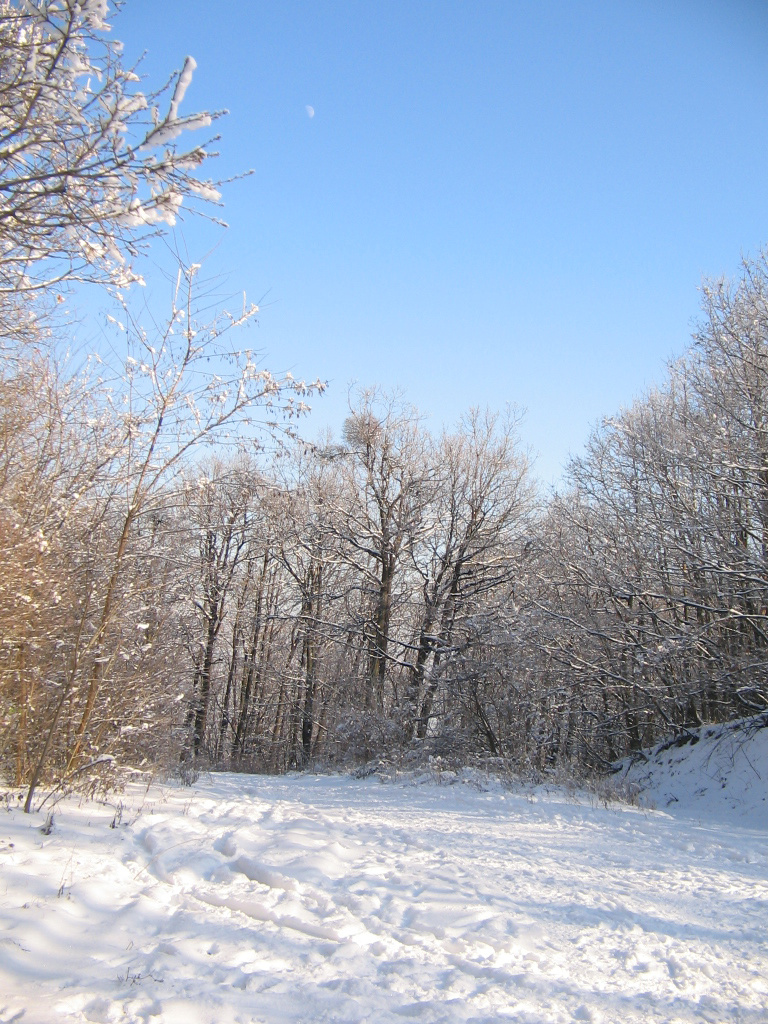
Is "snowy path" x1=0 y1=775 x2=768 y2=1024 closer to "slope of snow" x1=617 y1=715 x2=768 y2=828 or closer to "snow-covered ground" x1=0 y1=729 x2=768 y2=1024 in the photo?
"snow-covered ground" x1=0 y1=729 x2=768 y2=1024

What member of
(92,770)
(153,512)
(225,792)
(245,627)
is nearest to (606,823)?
(225,792)

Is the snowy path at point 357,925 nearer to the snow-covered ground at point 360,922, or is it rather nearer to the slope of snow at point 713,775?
the snow-covered ground at point 360,922

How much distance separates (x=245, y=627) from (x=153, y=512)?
20.4m

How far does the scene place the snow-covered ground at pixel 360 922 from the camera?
297 cm

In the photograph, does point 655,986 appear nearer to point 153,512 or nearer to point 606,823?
point 606,823

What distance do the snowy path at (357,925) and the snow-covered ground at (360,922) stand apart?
0.5 inches

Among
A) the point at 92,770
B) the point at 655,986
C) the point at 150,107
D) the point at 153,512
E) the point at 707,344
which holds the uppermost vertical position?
the point at 707,344

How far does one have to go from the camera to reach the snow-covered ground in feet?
9.76

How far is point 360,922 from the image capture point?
13.1 feet

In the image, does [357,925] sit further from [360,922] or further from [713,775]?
[713,775]

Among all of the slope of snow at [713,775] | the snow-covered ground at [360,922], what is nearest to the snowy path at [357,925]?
the snow-covered ground at [360,922]

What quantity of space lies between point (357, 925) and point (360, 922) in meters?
0.07

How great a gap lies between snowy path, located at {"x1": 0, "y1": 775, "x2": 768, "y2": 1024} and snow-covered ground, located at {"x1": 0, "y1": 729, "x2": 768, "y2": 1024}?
1cm

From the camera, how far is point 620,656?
588 inches
